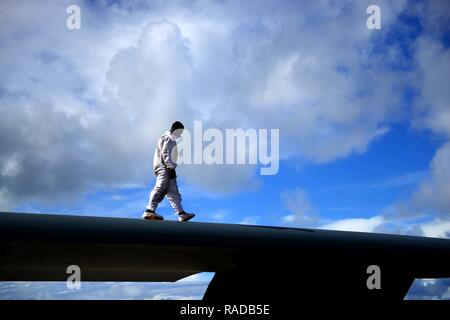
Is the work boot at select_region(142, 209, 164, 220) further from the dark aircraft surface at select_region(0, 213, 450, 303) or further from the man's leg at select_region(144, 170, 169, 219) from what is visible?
the dark aircraft surface at select_region(0, 213, 450, 303)

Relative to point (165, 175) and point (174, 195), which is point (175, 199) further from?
point (165, 175)

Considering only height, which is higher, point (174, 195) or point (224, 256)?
point (174, 195)

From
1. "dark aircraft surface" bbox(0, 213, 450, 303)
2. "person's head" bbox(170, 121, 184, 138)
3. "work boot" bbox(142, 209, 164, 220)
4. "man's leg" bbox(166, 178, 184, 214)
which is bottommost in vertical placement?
"dark aircraft surface" bbox(0, 213, 450, 303)

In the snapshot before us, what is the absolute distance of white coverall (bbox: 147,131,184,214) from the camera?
962cm

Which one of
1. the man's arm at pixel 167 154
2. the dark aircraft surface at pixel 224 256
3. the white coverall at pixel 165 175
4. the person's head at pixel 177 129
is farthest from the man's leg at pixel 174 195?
the person's head at pixel 177 129

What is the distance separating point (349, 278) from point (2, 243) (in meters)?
6.57

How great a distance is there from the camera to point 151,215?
953cm

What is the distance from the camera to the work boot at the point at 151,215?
9.49 m

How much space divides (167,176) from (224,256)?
2.05 m

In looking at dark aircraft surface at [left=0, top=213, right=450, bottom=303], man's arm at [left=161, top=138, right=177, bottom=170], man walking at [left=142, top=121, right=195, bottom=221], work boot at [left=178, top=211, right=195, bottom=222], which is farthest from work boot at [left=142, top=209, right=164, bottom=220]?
man's arm at [left=161, top=138, right=177, bottom=170]

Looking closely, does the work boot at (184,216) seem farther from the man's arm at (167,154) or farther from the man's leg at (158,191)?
the man's arm at (167,154)

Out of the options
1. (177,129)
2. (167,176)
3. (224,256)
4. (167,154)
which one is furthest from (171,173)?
(224,256)
